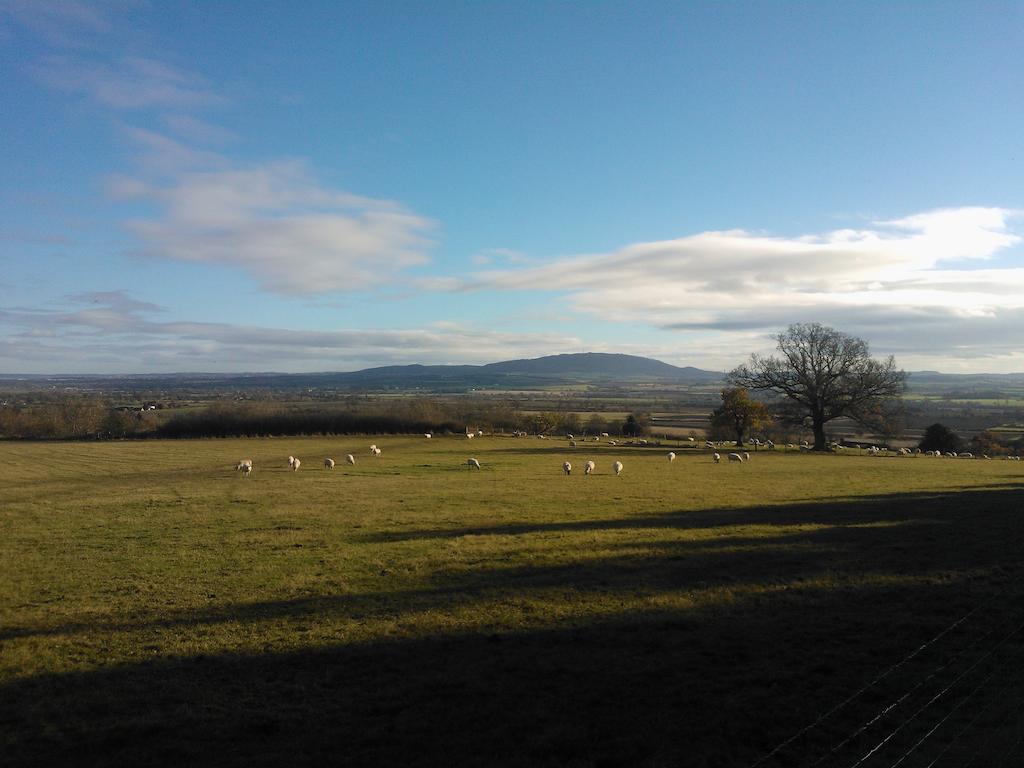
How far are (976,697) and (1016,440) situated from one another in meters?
88.3

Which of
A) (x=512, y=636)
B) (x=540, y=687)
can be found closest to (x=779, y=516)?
(x=512, y=636)

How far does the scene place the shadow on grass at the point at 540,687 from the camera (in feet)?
21.6

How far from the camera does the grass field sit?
6.74 meters

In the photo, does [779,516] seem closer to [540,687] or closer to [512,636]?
[512,636]

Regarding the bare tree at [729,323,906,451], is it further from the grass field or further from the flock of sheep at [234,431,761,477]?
the grass field

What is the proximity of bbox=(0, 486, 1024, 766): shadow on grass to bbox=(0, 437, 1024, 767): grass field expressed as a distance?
0.04 meters

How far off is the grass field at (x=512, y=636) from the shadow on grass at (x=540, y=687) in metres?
0.04

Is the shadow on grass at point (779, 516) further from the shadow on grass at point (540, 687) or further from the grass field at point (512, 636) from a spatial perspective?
the shadow on grass at point (540, 687)

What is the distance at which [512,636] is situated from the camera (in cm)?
987

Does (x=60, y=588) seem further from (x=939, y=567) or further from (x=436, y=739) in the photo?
(x=939, y=567)

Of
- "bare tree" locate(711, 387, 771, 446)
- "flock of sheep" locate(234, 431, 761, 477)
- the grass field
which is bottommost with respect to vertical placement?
"flock of sheep" locate(234, 431, 761, 477)

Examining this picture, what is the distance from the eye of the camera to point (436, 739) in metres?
6.82

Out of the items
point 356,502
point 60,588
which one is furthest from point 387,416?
point 60,588

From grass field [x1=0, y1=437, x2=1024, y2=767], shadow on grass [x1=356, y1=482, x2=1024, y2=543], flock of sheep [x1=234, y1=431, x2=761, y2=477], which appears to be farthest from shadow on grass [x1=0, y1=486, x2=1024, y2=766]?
flock of sheep [x1=234, y1=431, x2=761, y2=477]
